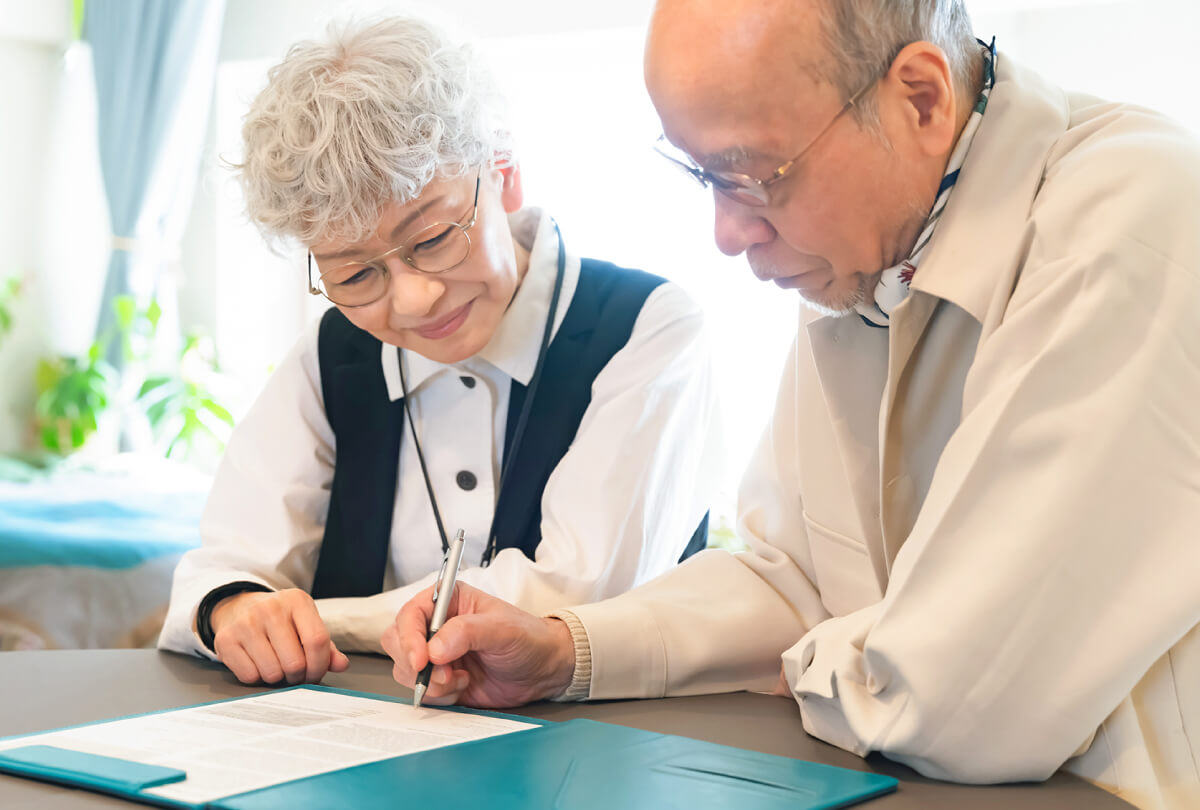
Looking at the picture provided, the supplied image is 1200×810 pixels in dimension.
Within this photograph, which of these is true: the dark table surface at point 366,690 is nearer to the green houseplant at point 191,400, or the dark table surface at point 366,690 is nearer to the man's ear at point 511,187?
the man's ear at point 511,187

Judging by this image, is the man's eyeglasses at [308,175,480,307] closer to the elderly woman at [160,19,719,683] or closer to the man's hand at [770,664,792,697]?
the elderly woman at [160,19,719,683]

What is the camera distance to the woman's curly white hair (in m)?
1.57

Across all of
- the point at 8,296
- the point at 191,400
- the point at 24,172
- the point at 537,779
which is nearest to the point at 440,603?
the point at 537,779

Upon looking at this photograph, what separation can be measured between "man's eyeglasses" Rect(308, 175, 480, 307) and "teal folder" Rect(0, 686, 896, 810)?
2.82ft

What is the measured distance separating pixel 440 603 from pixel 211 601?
471 millimetres

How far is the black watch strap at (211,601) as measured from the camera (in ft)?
4.69

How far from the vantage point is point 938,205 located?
109 centimetres

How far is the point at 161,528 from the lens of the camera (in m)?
3.44

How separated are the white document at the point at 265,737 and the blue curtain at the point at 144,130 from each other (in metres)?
5.06

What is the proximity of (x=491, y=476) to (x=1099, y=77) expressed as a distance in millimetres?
3243

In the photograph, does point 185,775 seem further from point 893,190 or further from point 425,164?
point 425,164

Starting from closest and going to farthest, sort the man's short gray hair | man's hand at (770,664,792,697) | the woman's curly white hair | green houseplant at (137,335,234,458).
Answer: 1. the man's short gray hair
2. man's hand at (770,664,792,697)
3. the woman's curly white hair
4. green houseplant at (137,335,234,458)

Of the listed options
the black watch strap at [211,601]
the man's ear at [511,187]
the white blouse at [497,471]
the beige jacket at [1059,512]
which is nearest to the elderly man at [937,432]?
the beige jacket at [1059,512]

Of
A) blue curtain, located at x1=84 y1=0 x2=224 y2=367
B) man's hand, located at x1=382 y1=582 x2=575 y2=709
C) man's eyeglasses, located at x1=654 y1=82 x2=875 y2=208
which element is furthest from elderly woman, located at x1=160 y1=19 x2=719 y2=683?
blue curtain, located at x1=84 y1=0 x2=224 y2=367
